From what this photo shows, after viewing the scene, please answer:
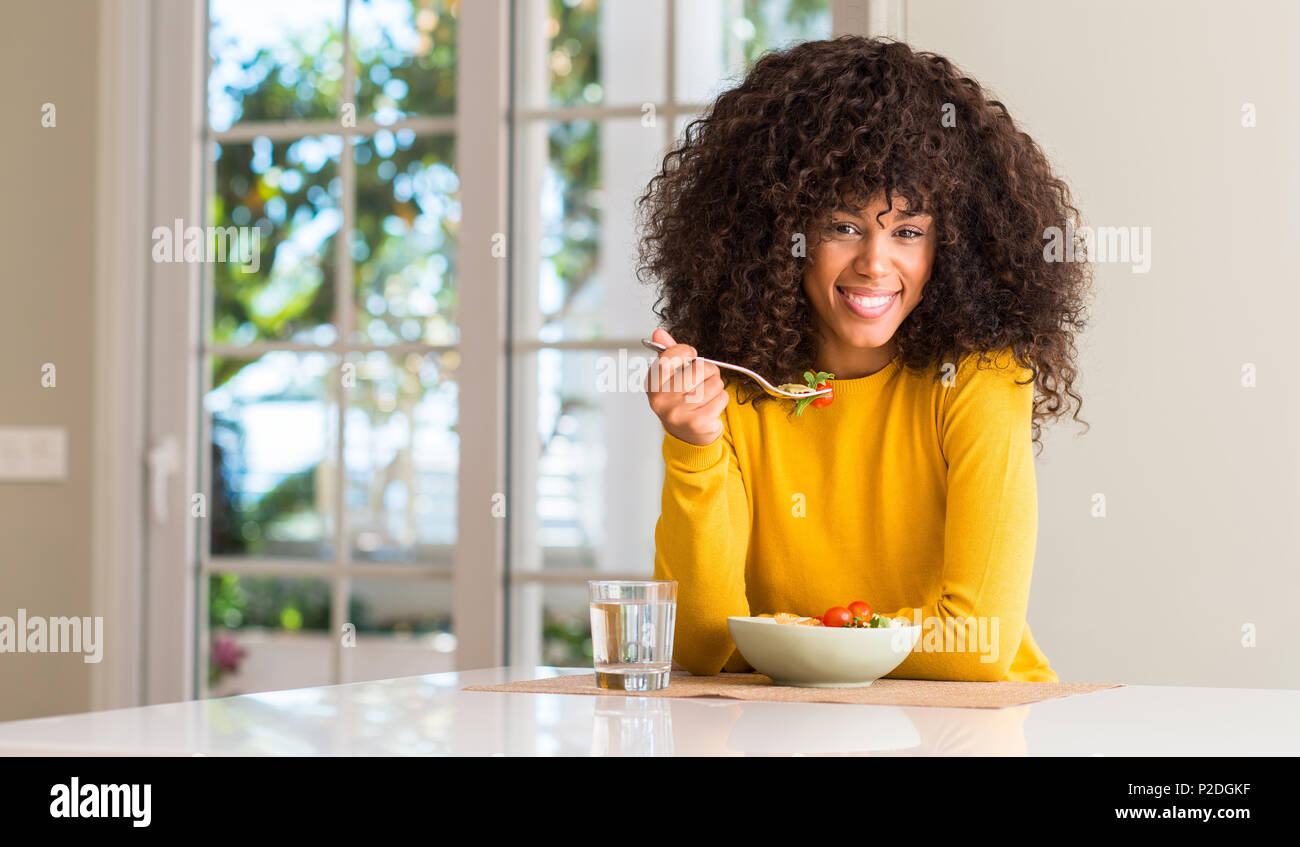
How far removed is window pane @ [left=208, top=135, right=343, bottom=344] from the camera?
210 inches

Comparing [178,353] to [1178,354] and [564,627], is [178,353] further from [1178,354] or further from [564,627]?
[564,627]

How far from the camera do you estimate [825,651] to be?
1.07 metres

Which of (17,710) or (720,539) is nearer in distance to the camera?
(720,539)

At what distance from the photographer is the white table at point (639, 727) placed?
750mm

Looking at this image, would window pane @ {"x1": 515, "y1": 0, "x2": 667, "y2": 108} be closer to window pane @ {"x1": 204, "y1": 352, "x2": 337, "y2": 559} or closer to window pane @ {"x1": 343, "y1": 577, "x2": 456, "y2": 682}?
window pane @ {"x1": 204, "y1": 352, "x2": 337, "y2": 559}

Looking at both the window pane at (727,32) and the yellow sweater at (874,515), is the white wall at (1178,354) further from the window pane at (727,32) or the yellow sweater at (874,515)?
the window pane at (727,32)

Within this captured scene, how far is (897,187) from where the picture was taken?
1.38 metres

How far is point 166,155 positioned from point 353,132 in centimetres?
43

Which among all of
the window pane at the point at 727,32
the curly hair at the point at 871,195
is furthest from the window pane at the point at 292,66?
the curly hair at the point at 871,195

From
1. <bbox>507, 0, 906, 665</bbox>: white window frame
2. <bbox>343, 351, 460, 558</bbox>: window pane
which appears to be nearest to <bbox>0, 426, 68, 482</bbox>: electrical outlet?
<bbox>507, 0, 906, 665</bbox>: white window frame

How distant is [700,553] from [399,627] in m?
4.52

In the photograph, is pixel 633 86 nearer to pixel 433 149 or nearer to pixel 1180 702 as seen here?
pixel 433 149

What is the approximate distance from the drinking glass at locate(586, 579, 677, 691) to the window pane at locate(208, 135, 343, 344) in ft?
13.9
